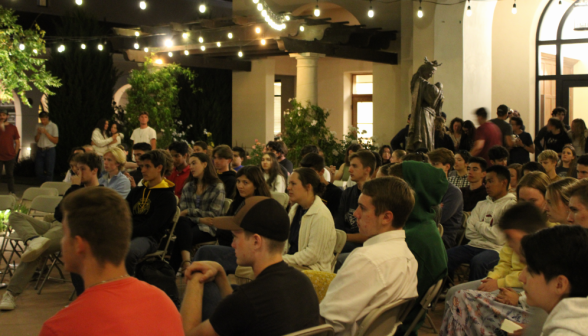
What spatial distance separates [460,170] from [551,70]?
9.12 meters

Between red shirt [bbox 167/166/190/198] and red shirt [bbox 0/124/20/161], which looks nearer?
red shirt [bbox 167/166/190/198]

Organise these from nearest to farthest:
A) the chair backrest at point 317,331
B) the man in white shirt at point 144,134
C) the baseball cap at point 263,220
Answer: the chair backrest at point 317,331 < the baseball cap at point 263,220 < the man in white shirt at point 144,134

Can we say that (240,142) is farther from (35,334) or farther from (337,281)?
(337,281)

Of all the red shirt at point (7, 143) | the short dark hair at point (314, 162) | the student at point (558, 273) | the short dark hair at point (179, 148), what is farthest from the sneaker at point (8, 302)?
the red shirt at point (7, 143)

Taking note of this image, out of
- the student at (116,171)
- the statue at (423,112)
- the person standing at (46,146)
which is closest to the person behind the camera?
the student at (116,171)

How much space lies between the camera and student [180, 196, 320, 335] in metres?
2.12

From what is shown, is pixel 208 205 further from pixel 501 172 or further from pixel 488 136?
pixel 488 136

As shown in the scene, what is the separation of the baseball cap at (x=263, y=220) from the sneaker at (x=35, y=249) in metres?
3.29

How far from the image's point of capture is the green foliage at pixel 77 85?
1474 centimetres

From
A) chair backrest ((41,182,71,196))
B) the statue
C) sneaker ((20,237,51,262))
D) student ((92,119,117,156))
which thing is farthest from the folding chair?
student ((92,119,117,156))

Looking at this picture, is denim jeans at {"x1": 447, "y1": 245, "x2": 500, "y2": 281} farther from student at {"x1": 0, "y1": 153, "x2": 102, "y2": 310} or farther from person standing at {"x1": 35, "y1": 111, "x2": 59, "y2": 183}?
person standing at {"x1": 35, "y1": 111, "x2": 59, "y2": 183}

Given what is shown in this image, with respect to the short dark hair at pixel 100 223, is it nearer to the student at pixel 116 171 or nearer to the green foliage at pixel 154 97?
the student at pixel 116 171

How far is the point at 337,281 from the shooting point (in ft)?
8.57

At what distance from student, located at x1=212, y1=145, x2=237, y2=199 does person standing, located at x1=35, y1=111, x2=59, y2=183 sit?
7.52 m
